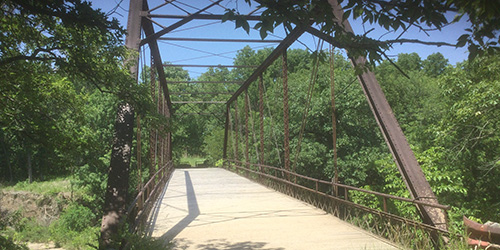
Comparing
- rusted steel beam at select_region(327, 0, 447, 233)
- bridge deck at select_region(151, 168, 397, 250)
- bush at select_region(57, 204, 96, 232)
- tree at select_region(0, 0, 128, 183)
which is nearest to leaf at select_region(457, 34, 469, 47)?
rusted steel beam at select_region(327, 0, 447, 233)

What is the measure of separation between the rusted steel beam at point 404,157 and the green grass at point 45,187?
3222 cm

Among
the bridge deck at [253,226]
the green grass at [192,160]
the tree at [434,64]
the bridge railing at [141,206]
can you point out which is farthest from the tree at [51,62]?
the green grass at [192,160]

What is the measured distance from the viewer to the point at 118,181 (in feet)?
19.3

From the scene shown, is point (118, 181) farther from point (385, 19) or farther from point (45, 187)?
point (45, 187)

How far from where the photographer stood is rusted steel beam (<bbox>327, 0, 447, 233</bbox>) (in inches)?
211

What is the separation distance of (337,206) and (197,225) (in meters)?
3.14

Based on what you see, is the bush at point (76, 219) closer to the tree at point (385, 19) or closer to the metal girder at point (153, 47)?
the metal girder at point (153, 47)

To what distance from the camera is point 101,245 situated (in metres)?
5.31

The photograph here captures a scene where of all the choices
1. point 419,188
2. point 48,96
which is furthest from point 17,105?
point 419,188

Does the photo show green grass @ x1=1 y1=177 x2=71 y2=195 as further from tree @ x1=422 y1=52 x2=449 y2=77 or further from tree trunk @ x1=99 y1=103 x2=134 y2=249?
tree @ x1=422 y1=52 x2=449 y2=77

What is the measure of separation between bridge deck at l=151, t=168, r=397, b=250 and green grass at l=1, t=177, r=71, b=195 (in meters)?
24.9

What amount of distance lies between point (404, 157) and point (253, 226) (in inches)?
137

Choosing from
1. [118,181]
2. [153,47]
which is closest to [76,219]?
[153,47]

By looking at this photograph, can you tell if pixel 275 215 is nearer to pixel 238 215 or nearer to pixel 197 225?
pixel 238 215
